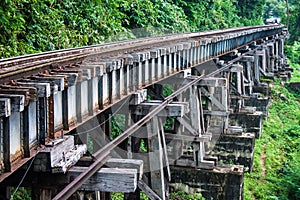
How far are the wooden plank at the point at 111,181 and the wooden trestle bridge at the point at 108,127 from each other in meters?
0.01

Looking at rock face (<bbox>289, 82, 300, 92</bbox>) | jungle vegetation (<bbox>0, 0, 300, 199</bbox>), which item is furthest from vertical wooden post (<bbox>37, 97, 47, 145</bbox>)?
rock face (<bbox>289, 82, 300, 92</bbox>)

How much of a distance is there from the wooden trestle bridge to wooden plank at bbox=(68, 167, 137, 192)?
0.01 meters

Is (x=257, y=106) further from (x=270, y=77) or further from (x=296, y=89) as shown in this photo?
(x=296, y=89)

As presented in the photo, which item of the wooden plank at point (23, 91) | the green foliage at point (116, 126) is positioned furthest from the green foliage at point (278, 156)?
the wooden plank at point (23, 91)

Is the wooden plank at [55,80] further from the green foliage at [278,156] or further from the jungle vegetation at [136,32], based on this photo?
the green foliage at [278,156]

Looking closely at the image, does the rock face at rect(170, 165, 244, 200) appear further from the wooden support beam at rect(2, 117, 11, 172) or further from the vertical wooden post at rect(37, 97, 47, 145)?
the wooden support beam at rect(2, 117, 11, 172)

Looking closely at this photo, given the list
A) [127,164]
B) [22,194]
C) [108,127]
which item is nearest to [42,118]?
[127,164]

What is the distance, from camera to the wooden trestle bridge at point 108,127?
13.8 feet

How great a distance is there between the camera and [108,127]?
287 inches

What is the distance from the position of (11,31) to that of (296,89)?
22599 mm

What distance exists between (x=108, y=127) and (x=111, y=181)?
243 cm

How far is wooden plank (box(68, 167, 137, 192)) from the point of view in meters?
4.89

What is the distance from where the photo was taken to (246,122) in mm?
17266

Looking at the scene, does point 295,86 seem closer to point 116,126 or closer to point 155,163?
point 116,126
